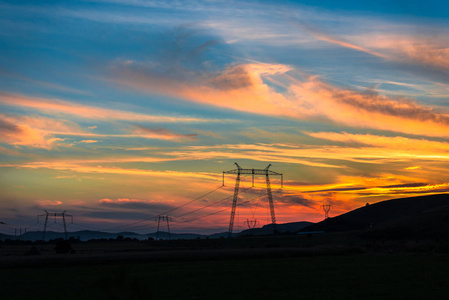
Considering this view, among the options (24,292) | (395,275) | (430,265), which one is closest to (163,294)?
(24,292)

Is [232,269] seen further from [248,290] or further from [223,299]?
[223,299]

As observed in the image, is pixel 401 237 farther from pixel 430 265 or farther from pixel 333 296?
pixel 333 296

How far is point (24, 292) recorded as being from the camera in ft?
177

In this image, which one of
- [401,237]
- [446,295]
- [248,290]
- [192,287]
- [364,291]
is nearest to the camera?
[446,295]

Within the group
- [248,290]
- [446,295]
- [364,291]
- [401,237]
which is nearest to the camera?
[446,295]

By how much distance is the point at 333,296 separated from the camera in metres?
44.9

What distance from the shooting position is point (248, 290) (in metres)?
50.9

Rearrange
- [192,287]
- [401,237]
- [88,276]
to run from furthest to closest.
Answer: [401,237]
[88,276]
[192,287]

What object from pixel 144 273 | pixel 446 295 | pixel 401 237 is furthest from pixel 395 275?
pixel 401 237

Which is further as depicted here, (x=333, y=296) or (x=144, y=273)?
(x=144, y=273)

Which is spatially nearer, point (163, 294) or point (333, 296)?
point (333, 296)

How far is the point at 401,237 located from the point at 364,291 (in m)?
162

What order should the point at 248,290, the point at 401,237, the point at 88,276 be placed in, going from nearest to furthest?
the point at 248,290
the point at 88,276
the point at 401,237

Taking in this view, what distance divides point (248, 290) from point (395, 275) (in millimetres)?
20194
